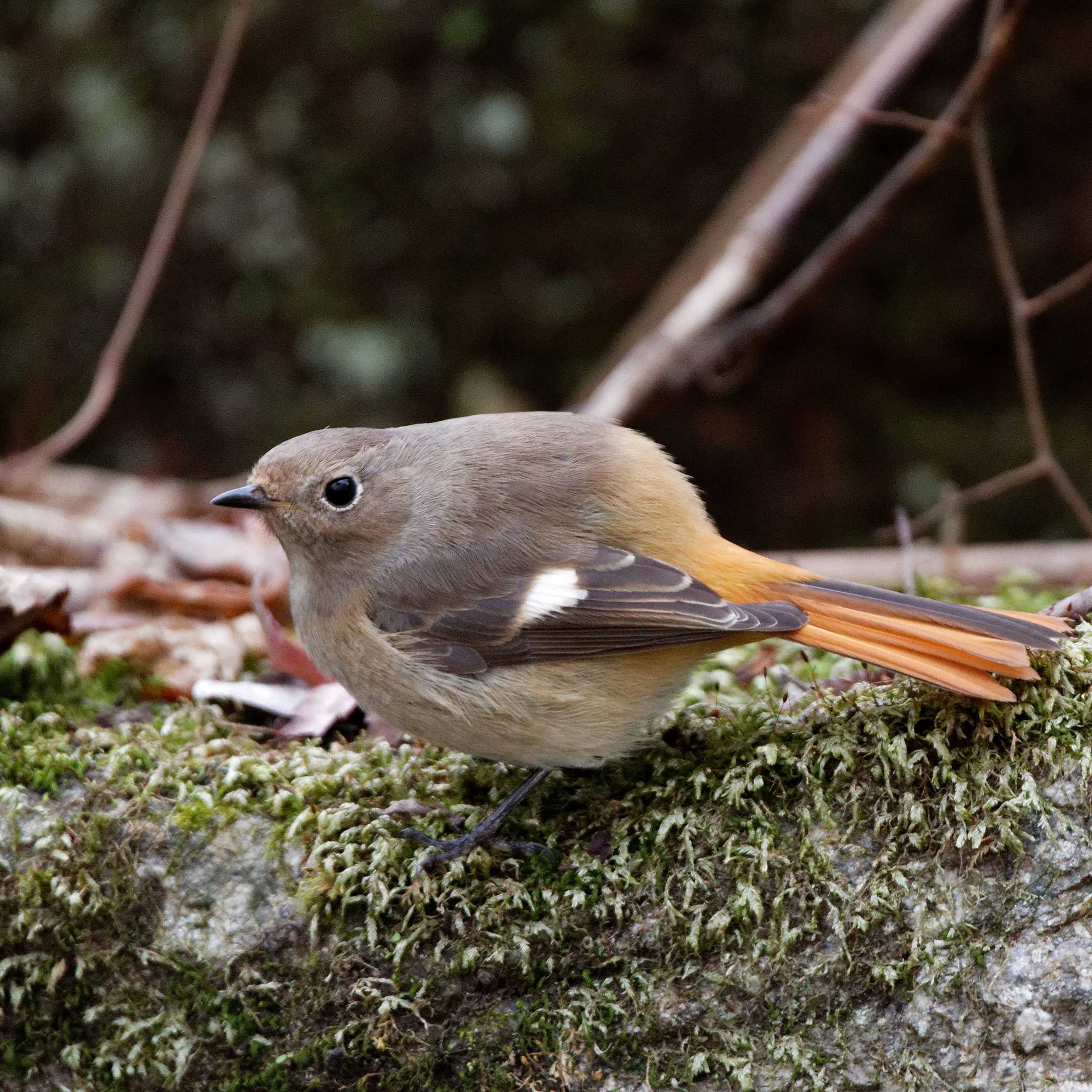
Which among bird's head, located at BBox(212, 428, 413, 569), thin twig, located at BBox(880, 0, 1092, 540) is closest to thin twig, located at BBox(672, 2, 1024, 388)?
thin twig, located at BBox(880, 0, 1092, 540)

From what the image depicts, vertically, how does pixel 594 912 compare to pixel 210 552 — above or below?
above

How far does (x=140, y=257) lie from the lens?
725 cm

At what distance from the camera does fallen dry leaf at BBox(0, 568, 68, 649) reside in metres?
3.24

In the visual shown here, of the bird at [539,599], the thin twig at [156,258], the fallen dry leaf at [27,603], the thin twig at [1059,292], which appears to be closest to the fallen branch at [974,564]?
the thin twig at [1059,292]

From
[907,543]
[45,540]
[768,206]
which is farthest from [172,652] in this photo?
[768,206]

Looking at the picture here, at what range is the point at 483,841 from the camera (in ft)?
8.74

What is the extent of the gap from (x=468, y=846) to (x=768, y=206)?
164 inches

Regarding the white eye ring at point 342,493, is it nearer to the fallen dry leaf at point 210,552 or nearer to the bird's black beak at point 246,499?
the bird's black beak at point 246,499

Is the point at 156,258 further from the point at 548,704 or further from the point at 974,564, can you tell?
the point at 974,564

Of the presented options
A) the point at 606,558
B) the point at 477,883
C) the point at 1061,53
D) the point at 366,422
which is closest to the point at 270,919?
the point at 477,883

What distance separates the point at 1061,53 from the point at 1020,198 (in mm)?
822

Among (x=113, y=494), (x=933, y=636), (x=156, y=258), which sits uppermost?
(x=933, y=636)

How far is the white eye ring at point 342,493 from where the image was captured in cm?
299

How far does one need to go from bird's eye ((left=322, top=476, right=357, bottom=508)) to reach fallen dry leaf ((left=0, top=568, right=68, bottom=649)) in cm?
94
